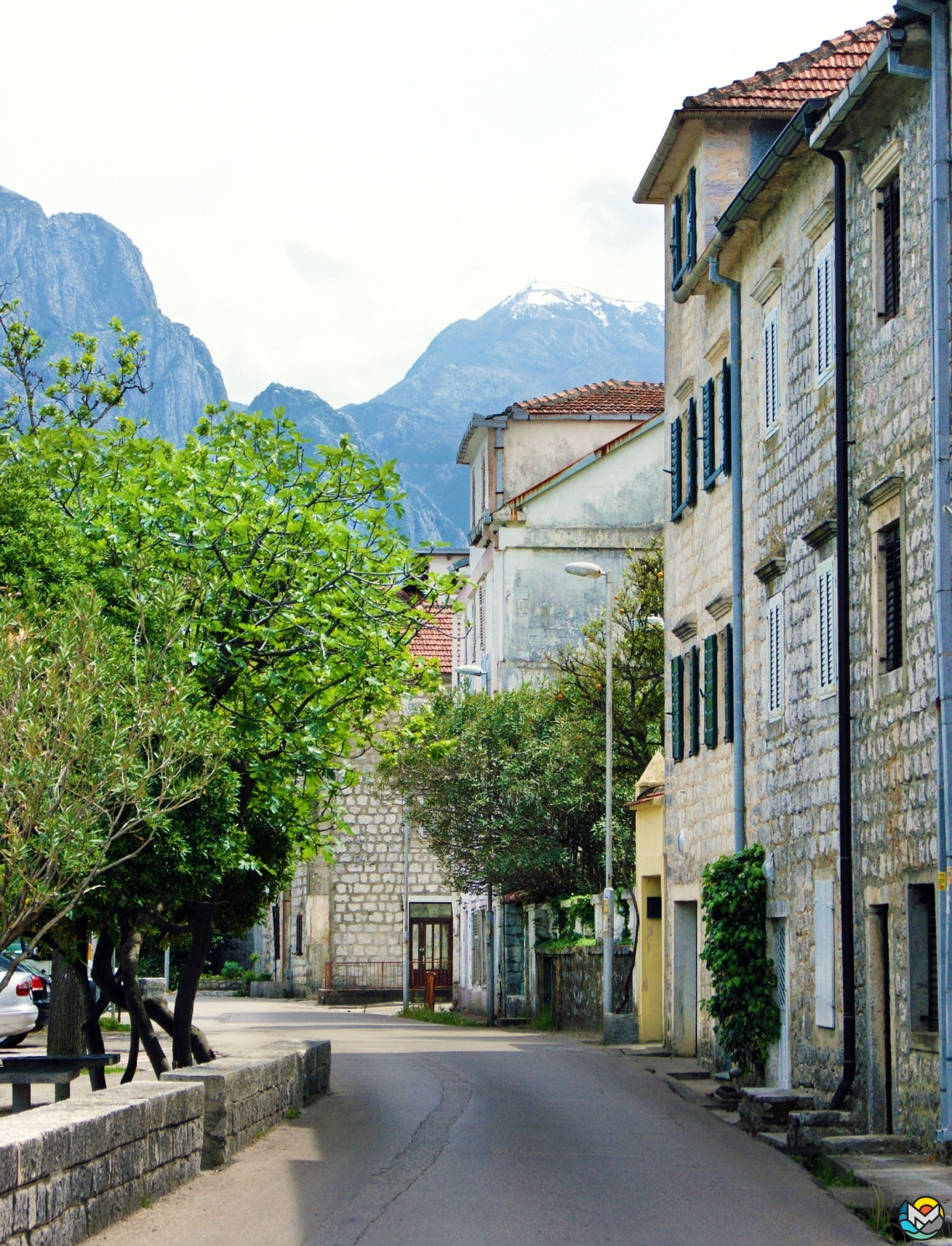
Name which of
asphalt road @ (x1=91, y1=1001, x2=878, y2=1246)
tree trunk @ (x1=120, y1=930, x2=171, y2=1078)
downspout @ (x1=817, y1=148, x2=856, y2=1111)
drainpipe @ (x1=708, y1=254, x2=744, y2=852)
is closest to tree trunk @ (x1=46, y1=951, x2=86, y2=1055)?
asphalt road @ (x1=91, y1=1001, x2=878, y2=1246)

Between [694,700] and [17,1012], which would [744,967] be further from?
[17,1012]

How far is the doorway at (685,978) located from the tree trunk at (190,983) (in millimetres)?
10110

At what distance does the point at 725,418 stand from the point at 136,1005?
1075cm

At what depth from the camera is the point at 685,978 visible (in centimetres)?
2539

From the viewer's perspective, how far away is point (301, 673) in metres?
17.0

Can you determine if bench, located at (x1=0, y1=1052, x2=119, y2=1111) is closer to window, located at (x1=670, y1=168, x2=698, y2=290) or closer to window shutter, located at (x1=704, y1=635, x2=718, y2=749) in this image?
window shutter, located at (x1=704, y1=635, x2=718, y2=749)

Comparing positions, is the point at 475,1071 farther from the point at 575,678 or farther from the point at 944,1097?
the point at 575,678

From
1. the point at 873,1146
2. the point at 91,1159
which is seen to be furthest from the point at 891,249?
the point at 91,1159

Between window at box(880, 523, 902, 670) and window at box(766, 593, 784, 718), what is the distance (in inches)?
152

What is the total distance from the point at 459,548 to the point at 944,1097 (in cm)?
4772

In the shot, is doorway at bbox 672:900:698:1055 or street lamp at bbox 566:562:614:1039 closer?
doorway at bbox 672:900:698:1055

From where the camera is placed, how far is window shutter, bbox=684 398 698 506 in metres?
24.4

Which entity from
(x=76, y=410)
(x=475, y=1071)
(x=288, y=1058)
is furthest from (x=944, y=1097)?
(x=76, y=410)

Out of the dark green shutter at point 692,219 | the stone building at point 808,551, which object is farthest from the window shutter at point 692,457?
the dark green shutter at point 692,219
